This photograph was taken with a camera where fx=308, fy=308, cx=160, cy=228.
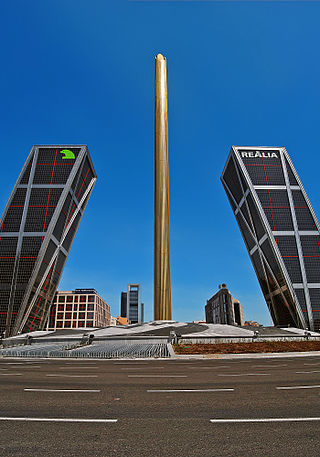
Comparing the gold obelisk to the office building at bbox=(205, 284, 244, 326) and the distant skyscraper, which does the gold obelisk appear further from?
the office building at bbox=(205, 284, 244, 326)

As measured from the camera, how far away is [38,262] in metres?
66.4

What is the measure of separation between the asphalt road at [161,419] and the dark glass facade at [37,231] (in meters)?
57.5

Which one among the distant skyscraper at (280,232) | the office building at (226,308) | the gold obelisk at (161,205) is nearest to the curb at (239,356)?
the gold obelisk at (161,205)

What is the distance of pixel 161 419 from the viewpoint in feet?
24.1

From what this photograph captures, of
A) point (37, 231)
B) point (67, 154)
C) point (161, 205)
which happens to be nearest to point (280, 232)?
point (161, 205)

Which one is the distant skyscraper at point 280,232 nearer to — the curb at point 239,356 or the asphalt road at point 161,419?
the curb at point 239,356

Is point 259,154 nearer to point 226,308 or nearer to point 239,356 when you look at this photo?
point 239,356

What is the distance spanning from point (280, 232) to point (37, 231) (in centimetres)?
5435

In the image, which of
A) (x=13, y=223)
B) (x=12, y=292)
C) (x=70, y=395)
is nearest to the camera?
(x=70, y=395)

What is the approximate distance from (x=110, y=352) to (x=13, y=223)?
52205mm

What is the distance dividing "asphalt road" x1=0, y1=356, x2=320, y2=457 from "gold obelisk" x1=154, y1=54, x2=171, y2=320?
49.9m

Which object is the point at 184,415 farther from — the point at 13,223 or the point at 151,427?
the point at 13,223

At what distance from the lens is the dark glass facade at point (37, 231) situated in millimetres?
64875

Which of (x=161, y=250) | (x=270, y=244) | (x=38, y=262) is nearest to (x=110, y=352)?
(x=161, y=250)
